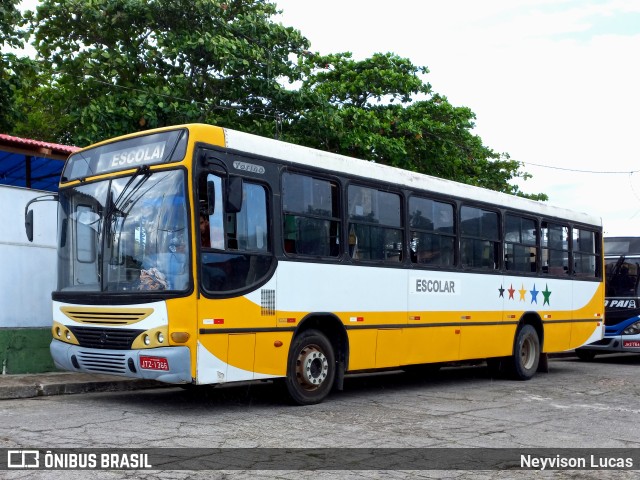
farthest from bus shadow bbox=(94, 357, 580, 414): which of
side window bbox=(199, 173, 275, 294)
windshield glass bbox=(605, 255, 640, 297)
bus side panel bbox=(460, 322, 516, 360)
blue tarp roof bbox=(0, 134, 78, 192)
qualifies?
blue tarp roof bbox=(0, 134, 78, 192)

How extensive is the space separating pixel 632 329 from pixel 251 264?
11.8 m

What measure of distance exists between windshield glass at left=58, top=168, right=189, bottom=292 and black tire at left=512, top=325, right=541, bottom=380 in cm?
727

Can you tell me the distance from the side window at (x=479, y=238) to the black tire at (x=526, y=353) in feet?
4.87

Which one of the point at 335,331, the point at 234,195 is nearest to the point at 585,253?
the point at 335,331

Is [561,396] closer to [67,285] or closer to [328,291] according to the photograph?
[328,291]

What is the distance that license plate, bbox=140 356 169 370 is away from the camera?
8023mm

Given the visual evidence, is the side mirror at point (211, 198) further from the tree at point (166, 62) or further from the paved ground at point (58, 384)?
the tree at point (166, 62)

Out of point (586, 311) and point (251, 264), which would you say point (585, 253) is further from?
point (251, 264)

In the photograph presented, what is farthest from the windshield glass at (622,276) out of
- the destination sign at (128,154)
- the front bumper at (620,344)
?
the destination sign at (128,154)

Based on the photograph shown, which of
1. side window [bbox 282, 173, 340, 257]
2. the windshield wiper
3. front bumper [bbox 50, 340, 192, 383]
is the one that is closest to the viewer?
front bumper [bbox 50, 340, 192, 383]

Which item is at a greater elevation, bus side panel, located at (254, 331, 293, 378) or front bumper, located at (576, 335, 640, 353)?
bus side panel, located at (254, 331, 293, 378)

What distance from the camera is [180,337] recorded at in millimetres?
8023

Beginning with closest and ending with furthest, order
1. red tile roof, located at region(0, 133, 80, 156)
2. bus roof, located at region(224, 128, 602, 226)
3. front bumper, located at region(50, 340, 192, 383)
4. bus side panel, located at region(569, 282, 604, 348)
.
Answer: front bumper, located at region(50, 340, 192, 383) < bus roof, located at region(224, 128, 602, 226) < red tile roof, located at region(0, 133, 80, 156) < bus side panel, located at region(569, 282, 604, 348)

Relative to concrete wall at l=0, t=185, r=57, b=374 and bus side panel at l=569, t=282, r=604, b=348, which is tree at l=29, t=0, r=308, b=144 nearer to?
concrete wall at l=0, t=185, r=57, b=374
